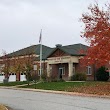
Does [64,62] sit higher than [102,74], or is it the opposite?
[64,62]

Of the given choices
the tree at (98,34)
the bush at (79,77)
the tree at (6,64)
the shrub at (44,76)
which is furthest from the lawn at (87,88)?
the tree at (6,64)

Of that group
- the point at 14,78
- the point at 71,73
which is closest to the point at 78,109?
the point at 71,73

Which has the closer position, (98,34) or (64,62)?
(98,34)

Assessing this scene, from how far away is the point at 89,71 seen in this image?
58094mm

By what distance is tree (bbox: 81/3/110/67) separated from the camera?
3281 cm

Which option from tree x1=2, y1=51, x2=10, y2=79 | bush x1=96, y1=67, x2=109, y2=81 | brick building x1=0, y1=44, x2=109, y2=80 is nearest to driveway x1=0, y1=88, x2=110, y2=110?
bush x1=96, y1=67, x2=109, y2=81

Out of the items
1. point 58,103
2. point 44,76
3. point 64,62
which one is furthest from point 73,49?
point 58,103

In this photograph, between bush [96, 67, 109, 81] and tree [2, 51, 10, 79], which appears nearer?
bush [96, 67, 109, 81]

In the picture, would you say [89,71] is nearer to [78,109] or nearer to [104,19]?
[104,19]

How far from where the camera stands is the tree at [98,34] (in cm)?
3281

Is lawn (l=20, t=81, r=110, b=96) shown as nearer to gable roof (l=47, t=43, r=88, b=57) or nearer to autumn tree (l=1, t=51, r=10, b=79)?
gable roof (l=47, t=43, r=88, b=57)

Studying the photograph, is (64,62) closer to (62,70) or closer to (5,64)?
(62,70)

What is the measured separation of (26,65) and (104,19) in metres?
21.2

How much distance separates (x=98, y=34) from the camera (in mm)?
33438
